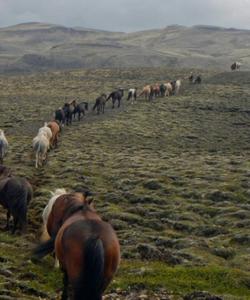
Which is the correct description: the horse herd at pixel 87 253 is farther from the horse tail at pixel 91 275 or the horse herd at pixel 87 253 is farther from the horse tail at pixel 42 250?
the horse tail at pixel 42 250

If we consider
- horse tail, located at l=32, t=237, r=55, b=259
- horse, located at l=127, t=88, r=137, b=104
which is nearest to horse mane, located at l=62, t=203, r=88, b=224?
horse tail, located at l=32, t=237, r=55, b=259

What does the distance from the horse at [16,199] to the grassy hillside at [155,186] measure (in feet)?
1.69

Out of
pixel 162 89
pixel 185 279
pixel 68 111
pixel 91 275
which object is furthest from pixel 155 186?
pixel 162 89

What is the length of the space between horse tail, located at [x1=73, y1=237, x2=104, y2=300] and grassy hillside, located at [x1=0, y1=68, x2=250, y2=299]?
95.8 inches

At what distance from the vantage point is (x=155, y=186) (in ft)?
69.6

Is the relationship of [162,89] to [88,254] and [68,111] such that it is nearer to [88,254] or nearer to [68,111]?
[68,111]

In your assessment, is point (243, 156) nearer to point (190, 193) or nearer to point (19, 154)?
point (190, 193)

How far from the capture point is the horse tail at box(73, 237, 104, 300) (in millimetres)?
7672

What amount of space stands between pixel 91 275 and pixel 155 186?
1365 centimetres

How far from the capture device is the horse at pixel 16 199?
14.5m

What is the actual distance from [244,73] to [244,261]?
56.2 metres

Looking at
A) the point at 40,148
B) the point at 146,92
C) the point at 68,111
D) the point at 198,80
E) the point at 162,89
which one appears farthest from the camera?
the point at 198,80

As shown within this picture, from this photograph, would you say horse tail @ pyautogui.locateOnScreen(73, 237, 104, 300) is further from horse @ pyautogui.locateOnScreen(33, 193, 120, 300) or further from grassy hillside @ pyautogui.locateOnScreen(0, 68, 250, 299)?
grassy hillside @ pyautogui.locateOnScreen(0, 68, 250, 299)

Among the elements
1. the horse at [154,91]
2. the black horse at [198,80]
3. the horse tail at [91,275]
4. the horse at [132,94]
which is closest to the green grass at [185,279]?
the horse tail at [91,275]
